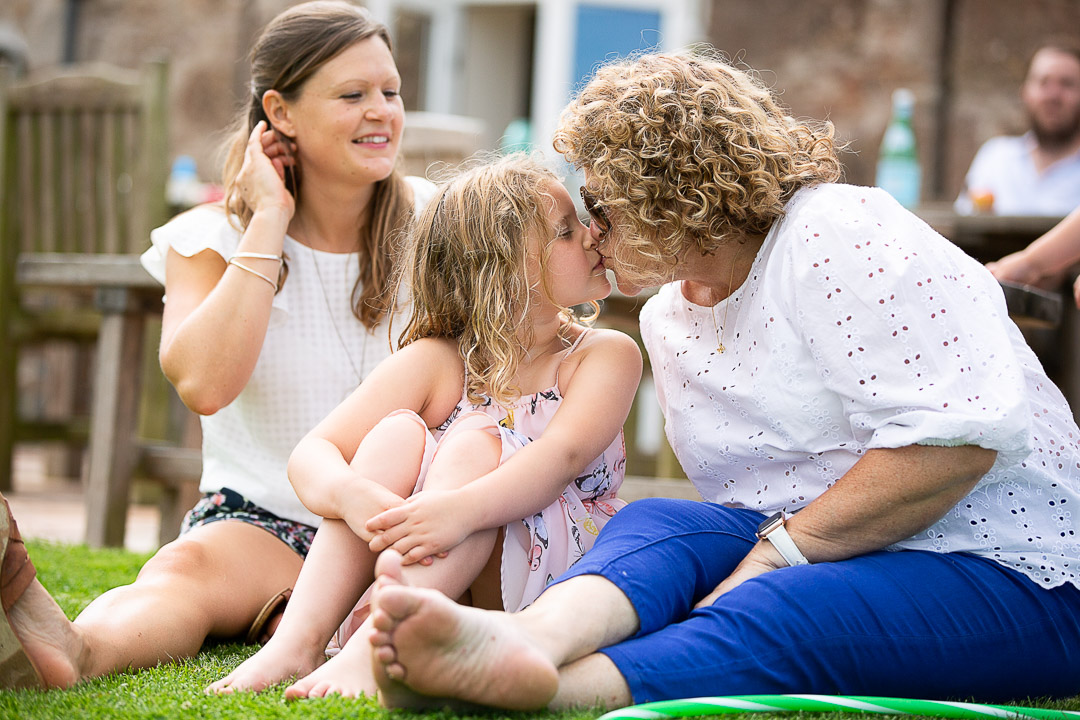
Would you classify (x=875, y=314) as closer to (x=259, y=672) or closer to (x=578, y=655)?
(x=578, y=655)

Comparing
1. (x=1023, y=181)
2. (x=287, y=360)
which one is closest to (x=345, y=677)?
(x=287, y=360)

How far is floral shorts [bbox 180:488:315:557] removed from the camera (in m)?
2.11

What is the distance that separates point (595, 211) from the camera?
67.8 inches

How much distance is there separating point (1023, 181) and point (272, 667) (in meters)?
3.82

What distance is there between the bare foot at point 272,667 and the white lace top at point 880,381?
0.67 meters

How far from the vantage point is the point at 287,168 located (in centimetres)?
230

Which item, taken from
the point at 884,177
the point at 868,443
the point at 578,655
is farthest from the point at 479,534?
the point at 884,177

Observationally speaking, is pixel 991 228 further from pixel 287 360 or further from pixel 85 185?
pixel 85 185

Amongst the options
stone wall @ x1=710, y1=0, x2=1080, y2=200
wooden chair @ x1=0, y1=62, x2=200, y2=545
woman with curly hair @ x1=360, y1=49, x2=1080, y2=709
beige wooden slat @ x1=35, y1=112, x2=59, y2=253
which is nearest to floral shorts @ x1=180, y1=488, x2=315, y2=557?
woman with curly hair @ x1=360, y1=49, x2=1080, y2=709

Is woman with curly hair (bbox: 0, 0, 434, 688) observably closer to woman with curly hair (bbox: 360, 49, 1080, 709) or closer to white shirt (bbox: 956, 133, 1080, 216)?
woman with curly hair (bbox: 360, 49, 1080, 709)

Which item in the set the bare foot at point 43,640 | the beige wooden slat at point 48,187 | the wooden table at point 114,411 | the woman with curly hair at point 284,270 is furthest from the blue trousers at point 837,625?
the beige wooden slat at point 48,187

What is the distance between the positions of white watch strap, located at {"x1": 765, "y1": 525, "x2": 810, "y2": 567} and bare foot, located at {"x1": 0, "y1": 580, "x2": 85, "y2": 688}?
952 mm

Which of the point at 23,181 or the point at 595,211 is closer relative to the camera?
the point at 595,211

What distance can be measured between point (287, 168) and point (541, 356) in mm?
766
